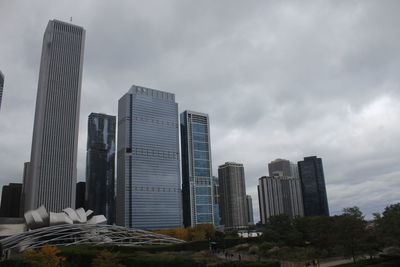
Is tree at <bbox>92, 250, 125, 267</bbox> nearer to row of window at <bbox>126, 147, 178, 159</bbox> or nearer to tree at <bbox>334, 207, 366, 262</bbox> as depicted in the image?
tree at <bbox>334, 207, 366, 262</bbox>

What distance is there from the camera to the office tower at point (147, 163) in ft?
574

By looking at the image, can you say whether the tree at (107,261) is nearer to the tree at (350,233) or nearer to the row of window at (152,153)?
the tree at (350,233)

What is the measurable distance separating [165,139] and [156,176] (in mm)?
22243

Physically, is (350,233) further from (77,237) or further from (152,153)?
(152,153)

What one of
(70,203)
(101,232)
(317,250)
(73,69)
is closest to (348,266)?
(317,250)

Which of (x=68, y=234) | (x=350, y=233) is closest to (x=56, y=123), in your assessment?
(x=68, y=234)

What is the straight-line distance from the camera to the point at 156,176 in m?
185

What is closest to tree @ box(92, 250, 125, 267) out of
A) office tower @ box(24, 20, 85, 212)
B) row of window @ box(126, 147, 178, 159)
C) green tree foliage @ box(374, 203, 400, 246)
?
green tree foliage @ box(374, 203, 400, 246)

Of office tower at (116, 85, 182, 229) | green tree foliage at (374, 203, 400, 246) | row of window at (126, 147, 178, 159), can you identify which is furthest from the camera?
row of window at (126, 147, 178, 159)

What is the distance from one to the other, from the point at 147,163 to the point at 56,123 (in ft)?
172

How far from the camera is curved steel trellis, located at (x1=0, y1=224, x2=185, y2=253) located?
56781mm

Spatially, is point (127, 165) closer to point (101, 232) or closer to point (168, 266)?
point (101, 232)

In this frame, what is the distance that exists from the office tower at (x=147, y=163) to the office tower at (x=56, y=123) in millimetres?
30796

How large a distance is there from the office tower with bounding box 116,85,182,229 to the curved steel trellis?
106 metres
